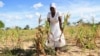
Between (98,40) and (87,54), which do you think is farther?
(98,40)

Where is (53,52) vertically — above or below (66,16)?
below

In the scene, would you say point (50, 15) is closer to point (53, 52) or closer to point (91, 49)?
point (53, 52)

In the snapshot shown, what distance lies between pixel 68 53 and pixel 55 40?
59 centimetres

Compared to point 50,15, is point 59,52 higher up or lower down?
lower down

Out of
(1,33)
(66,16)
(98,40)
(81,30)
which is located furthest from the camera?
(98,40)

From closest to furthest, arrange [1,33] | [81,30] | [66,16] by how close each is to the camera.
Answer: [66,16]
[81,30]
[1,33]

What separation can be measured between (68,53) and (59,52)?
0.29m

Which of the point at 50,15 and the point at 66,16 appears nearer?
the point at 66,16

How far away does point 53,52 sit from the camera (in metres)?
8.67

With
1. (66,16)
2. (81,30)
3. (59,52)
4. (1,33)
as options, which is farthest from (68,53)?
(1,33)

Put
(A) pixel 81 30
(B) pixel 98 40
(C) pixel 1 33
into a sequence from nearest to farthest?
(A) pixel 81 30, (C) pixel 1 33, (B) pixel 98 40

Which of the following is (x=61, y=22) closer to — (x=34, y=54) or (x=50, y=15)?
(x=50, y=15)

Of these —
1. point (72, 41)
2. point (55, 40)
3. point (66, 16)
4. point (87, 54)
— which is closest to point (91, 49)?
point (87, 54)

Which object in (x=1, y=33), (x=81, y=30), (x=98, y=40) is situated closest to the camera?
(x=81, y=30)
